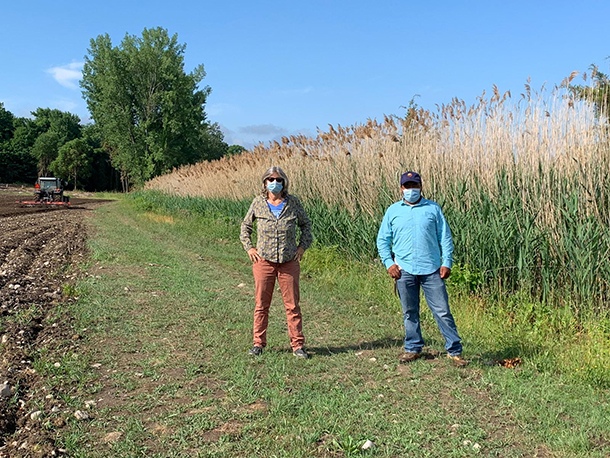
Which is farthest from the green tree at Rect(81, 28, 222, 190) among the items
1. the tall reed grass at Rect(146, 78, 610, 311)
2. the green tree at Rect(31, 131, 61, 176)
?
the tall reed grass at Rect(146, 78, 610, 311)

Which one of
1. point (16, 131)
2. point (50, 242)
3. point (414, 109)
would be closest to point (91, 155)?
point (16, 131)

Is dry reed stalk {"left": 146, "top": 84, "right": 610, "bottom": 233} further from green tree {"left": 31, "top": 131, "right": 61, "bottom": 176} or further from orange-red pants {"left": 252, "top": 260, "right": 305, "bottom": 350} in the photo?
green tree {"left": 31, "top": 131, "right": 61, "bottom": 176}

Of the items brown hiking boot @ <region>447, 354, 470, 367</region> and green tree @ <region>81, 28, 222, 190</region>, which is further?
green tree @ <region>81, 28, 222, 190</region>

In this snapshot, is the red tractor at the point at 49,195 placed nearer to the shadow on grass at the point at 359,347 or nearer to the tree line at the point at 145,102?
the tree line at the point at 145,102

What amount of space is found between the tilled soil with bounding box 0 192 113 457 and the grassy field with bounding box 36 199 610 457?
18 centimetres

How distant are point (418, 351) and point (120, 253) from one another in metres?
8.49

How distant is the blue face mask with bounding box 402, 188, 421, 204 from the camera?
468 centimetres

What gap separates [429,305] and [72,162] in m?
67.6

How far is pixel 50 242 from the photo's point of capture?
14023 mm

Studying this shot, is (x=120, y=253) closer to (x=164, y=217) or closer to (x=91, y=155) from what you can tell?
(x=164, y=217)

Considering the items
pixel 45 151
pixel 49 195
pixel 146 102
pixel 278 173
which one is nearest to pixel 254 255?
pixel 278 173

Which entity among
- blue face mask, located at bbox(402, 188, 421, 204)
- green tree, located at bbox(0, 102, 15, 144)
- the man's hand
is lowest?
the man's hand

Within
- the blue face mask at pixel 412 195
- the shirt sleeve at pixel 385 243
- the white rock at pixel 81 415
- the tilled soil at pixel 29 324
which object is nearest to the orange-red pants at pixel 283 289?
the shirt sleeve at pixel 385 243

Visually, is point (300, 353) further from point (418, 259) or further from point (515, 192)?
point (515, 192)
